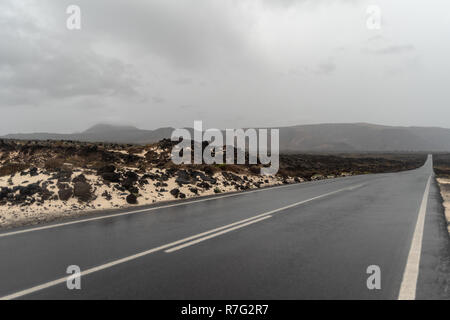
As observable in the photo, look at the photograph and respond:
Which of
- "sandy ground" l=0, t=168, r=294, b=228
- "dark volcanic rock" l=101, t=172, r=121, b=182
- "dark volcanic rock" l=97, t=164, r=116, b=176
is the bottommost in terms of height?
"sandy ground" l=0, t=168, r=294, b=228

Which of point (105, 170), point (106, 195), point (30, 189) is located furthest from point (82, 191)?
point (105, 170)

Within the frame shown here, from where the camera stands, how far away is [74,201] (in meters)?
10.5

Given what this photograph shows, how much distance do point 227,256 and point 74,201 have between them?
7.75 metres

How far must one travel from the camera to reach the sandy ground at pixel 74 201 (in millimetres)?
8617

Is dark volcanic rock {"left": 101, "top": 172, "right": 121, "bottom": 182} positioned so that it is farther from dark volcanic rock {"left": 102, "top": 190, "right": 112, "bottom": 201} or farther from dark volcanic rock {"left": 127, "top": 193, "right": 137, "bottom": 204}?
dark volcanic rock {"left": 127, "top": 193, "right": 137, "bottom": 204}

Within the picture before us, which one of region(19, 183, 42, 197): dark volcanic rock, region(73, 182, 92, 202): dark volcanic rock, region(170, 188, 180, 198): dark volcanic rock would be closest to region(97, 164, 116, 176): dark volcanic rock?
region(73, 182, 92, 202): dark volcanic rock

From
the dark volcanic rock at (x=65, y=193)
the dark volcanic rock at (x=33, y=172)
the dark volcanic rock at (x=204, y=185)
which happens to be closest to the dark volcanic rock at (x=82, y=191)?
the dark volcanic rock at (x=65, y=193)

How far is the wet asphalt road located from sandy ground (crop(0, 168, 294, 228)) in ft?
6.01

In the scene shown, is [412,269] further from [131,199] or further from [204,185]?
[204,185]

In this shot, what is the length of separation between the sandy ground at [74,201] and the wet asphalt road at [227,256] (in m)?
1.83

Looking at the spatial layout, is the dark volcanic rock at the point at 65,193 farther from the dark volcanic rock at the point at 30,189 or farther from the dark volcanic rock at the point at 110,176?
the dark volcanic rock at the point at 110,176

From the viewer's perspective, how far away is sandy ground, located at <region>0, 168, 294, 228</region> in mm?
8617
